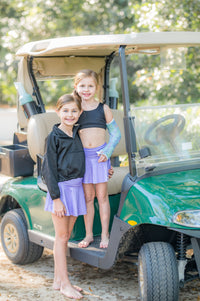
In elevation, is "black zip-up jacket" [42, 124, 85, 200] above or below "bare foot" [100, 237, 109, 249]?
above

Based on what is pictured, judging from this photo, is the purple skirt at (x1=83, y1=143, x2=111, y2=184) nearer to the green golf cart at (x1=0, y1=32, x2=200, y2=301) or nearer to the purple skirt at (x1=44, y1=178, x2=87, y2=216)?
the purple skirt at (x1=44, y1=178, x2=87, y2=216)

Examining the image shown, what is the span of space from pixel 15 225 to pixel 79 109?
4.43ft

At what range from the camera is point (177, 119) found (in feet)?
11.0

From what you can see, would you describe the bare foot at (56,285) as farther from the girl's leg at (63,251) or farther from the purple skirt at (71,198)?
the purple skirt at (71,198)

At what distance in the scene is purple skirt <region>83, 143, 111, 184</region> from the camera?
3.30 meters

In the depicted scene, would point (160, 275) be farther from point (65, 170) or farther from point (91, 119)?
point (91, 119)

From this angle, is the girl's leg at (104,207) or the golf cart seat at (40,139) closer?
the girl's leg at (104,207)

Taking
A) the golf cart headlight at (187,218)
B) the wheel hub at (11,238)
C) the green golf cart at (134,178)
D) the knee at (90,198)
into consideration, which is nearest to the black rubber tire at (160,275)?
the green golf cart at (134,178)

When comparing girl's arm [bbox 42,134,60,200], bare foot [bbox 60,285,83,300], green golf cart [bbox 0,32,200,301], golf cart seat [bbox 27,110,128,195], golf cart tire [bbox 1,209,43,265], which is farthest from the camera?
golf cart tire [bbox 1,209,43,265]

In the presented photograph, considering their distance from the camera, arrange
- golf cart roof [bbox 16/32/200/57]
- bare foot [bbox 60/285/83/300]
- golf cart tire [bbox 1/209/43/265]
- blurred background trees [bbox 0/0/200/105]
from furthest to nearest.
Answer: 1. blurred background trees [bbox 0/0/200/105]
2. golf cart tire [bbox 1/209/43/265]
3. bare foot [bbox 60/285/83/300]
4. golf cart roof [bbox 16/32/200/57]

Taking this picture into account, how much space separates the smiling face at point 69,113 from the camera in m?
3.14

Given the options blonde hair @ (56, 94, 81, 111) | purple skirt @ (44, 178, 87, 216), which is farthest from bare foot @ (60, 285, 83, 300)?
blonde hair @ (56, 94, 81, 111)

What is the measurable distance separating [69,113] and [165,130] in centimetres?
70

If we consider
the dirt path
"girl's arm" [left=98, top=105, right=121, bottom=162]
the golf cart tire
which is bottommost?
the dirt path
